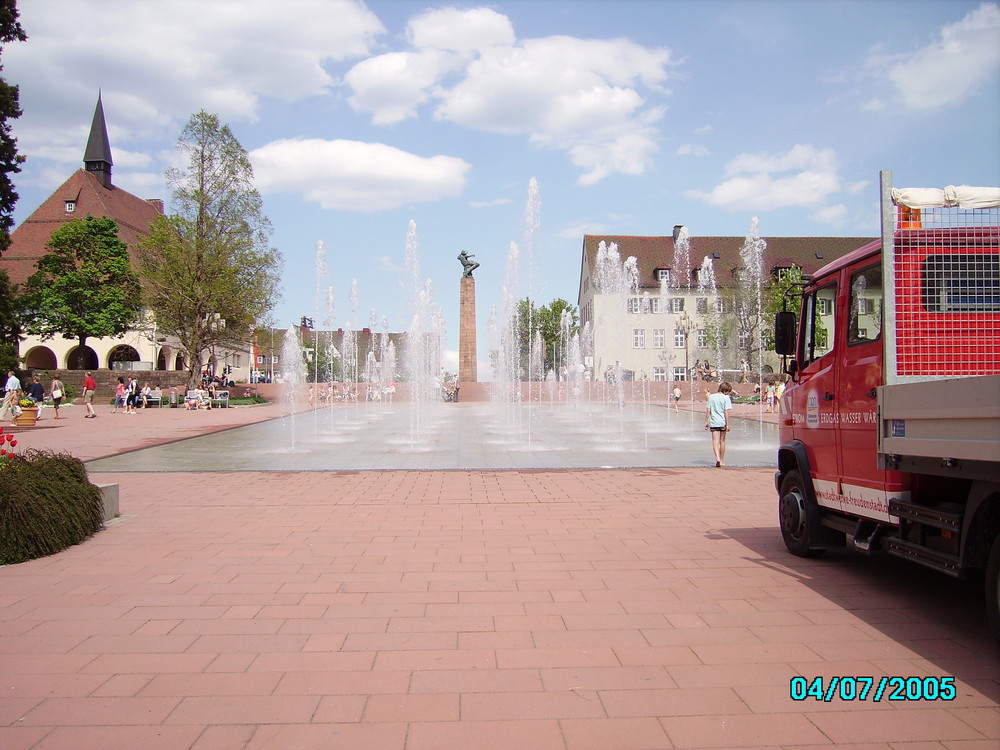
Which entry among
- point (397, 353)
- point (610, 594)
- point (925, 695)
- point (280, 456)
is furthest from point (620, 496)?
point (397, 353)

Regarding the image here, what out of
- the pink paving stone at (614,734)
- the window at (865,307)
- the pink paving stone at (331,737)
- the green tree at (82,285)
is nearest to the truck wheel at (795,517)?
the window at (865,307)

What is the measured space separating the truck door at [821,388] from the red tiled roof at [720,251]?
6685cm

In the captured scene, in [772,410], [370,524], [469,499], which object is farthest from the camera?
[772,410]

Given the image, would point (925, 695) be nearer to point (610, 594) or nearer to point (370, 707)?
point (610, 594)

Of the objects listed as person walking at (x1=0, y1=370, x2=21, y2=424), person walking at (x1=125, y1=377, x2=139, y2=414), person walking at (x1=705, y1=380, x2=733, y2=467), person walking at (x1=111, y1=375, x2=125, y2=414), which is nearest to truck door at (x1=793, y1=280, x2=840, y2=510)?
person walking at (x1=705, y1=380, x2=733, y2=467)

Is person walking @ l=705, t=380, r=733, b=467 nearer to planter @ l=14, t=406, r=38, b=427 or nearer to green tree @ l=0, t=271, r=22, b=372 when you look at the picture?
planter @ l=14, t=406, r=38, b=427

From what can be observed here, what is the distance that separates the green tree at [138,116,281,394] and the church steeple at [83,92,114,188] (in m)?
35.8

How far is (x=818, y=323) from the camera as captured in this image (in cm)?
713

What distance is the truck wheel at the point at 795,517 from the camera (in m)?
6.78

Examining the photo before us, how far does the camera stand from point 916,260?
5.36m

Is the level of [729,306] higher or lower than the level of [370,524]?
higher

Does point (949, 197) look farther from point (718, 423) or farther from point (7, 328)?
point (7, 328)

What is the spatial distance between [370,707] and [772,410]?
115 ft

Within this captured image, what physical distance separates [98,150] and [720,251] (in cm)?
6217
